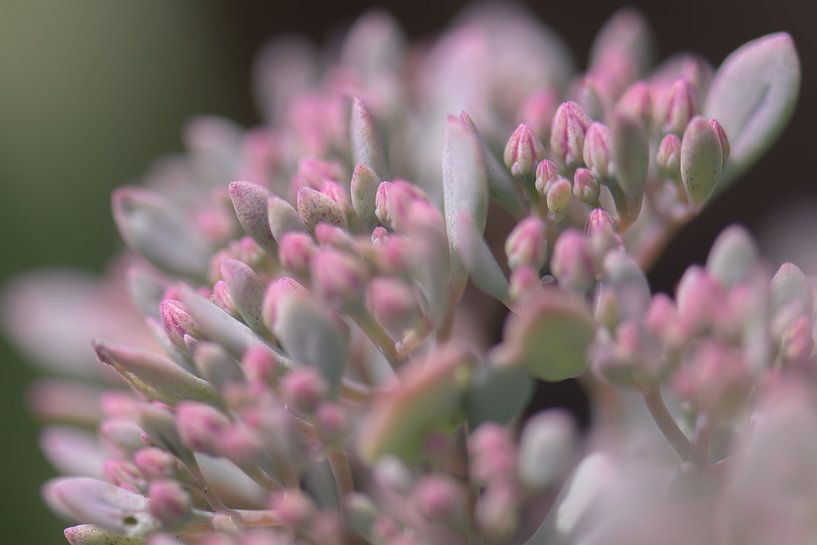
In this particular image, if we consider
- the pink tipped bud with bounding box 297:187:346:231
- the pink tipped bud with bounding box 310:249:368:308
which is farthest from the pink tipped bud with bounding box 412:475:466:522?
the pink tipped bud with bounding box 297:187:346:231

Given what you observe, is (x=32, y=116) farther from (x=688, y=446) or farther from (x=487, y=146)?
(x=688, y=446)

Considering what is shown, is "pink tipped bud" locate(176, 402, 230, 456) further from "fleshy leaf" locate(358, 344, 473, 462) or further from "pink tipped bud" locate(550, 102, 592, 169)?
"pink tipped bud" locate(550, 102, 592, 169)

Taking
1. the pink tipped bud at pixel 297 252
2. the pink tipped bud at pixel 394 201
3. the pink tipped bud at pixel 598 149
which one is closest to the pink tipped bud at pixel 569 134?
the pink tipped bud at pixel 598 149

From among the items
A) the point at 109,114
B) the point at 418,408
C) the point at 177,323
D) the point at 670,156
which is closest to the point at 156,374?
the point at 177,323

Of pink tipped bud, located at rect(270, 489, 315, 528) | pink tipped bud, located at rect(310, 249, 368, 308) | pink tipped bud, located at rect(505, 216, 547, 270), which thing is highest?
pink tipped bud, located at rect(310, 249, 368, 308)

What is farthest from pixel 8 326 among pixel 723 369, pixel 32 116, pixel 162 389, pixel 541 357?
pixel 723 369

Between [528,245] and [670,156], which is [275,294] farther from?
[670,156]
